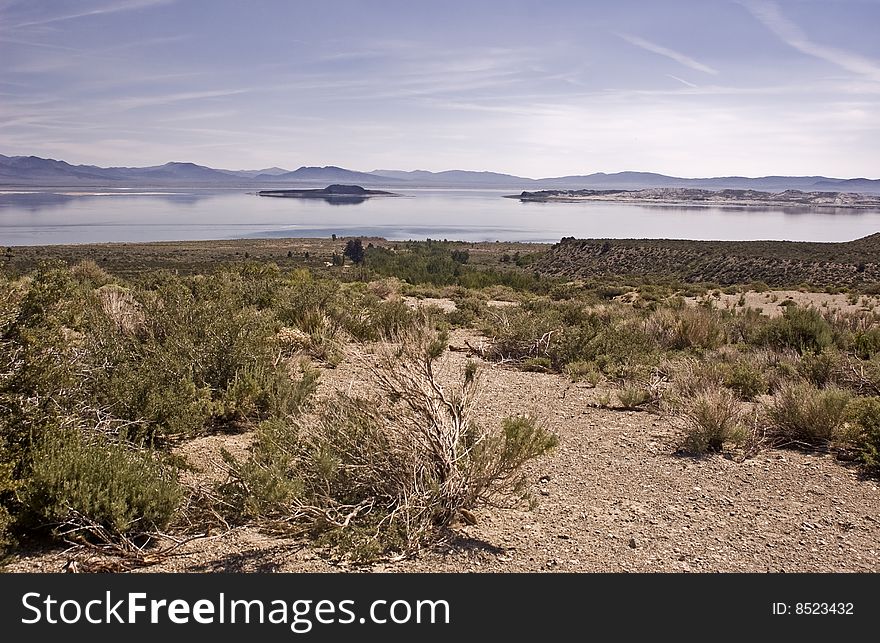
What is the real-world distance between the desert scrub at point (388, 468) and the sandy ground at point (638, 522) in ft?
0.57

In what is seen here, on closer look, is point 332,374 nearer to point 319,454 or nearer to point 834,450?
point 319,454

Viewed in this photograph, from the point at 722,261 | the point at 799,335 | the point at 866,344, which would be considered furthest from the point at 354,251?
the point at 866,344

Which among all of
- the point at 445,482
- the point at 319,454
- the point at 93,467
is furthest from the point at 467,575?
the point at 93,467

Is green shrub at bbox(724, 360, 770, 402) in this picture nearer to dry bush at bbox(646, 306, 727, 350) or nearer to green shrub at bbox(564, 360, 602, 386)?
green shrub at bbox(564, 360, 602, 386)

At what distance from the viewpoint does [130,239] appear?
284ft

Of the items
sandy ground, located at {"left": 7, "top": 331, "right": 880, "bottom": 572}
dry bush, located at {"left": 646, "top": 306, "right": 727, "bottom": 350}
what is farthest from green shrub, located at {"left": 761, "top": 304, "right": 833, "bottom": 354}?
sandy ground, located at {"left": 7, "top": 331, "right": 880, "bottom": 572}

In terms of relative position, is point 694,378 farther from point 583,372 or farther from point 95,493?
point 95,493

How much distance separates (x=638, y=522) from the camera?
441cm

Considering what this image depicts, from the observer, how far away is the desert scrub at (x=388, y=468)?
3936mm

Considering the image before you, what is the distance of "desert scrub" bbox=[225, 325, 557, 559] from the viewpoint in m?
3.94

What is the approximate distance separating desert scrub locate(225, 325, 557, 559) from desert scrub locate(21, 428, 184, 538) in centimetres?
52

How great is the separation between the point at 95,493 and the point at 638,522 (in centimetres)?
347

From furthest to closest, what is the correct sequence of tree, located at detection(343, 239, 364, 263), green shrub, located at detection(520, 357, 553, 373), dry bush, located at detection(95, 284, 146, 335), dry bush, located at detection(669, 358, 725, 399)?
tree, located at detection(343, 239, 364, 263)
green shrub, located at detection(520, 357, 553, 373)
dry bush, located at detection(95, 284, 146, 335)
dry bush, located at detection(669, 358, 725, 399)

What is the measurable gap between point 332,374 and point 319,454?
4.12 m
